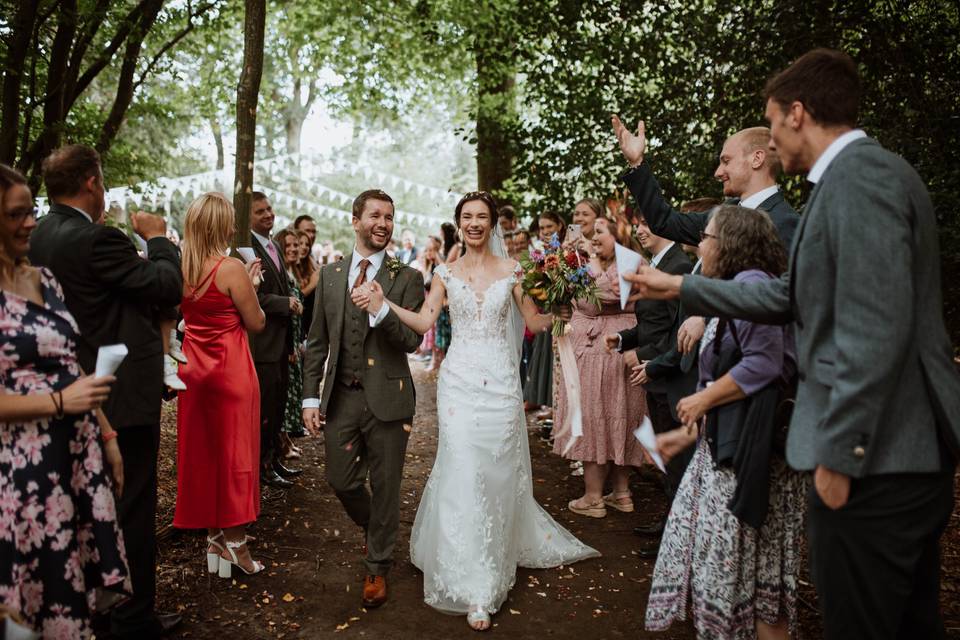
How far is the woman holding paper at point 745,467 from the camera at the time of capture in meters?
3.00

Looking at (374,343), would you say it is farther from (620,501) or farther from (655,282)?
(620,501)

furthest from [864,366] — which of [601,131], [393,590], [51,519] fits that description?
[601,131]

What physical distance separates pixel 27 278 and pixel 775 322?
2.78m

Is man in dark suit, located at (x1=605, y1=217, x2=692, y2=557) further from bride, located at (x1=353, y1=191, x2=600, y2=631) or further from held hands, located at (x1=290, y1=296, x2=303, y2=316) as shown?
held hands, located at (x1=290, y1=296, x2=303, y2=316)

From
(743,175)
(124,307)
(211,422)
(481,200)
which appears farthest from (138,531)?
(743,175)

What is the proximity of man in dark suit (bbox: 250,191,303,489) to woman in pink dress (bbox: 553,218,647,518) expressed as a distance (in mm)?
2553

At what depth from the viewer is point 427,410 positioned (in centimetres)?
1029

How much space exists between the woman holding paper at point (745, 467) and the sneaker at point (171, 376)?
2555mm

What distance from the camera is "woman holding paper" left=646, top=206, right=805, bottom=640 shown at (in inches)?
118

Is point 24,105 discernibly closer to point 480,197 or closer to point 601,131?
point 480,197

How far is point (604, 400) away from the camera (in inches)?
244

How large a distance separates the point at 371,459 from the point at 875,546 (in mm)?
2977

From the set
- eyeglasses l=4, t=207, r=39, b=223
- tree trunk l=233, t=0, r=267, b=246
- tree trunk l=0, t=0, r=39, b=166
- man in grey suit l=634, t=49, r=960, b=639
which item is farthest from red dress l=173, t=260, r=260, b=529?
man in grey suit l=634, t=49, r=960, b=639

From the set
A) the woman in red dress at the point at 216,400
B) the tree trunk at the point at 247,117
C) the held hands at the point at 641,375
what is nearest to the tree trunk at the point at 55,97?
the tree trunk at the point at 247,117
